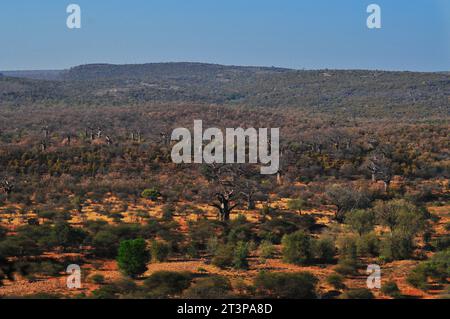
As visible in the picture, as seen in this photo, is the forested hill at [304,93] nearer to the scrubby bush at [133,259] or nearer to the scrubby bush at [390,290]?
the scrubby bush at [390,290]

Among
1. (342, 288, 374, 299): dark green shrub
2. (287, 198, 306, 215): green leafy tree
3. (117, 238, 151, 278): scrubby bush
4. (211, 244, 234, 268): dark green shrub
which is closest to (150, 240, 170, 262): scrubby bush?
(117, 238, 151, 278): scrubby bush

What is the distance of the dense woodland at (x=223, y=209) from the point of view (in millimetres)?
17125

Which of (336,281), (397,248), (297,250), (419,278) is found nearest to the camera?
(336,281)

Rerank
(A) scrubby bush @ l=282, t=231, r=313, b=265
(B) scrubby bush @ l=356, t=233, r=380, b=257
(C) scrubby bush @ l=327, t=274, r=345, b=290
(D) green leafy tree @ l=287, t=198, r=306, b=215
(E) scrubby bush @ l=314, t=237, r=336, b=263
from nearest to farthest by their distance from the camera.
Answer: (C) scrubby bush @ l=327, t=274, r=345, b=290
(A) scrubby bush @ l=282, t=231, r=313, b=265
(E) scrubby bush @ l=314, t=237, r=336, b=263
(B) scrubby bush @ l=356, t=233, r=380, b=257
(D) green leafy tree @ l=287, t=198, r=306, b=215

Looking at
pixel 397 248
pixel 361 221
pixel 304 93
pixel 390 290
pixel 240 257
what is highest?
pixel 304 93

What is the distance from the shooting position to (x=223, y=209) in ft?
83.7

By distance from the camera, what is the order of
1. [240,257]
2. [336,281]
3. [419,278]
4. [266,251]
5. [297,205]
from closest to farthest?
[336,281] < [419,278] < [240,257] < [266,251] < [297,205]

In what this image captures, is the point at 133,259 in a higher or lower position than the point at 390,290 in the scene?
higher

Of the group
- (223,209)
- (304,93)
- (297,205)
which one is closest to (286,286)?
(223,209)

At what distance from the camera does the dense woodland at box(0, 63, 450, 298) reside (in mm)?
17125

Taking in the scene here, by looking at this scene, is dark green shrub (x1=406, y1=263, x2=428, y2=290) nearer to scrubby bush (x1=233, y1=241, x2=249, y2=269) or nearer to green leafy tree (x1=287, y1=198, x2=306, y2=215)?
scrubby bush (x1=233, y1=241, x2=249, y2=269)

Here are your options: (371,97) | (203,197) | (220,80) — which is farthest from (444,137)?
(220,80)

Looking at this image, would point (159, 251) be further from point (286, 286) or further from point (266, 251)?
point (286, 286)

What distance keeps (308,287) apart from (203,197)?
1718cm
